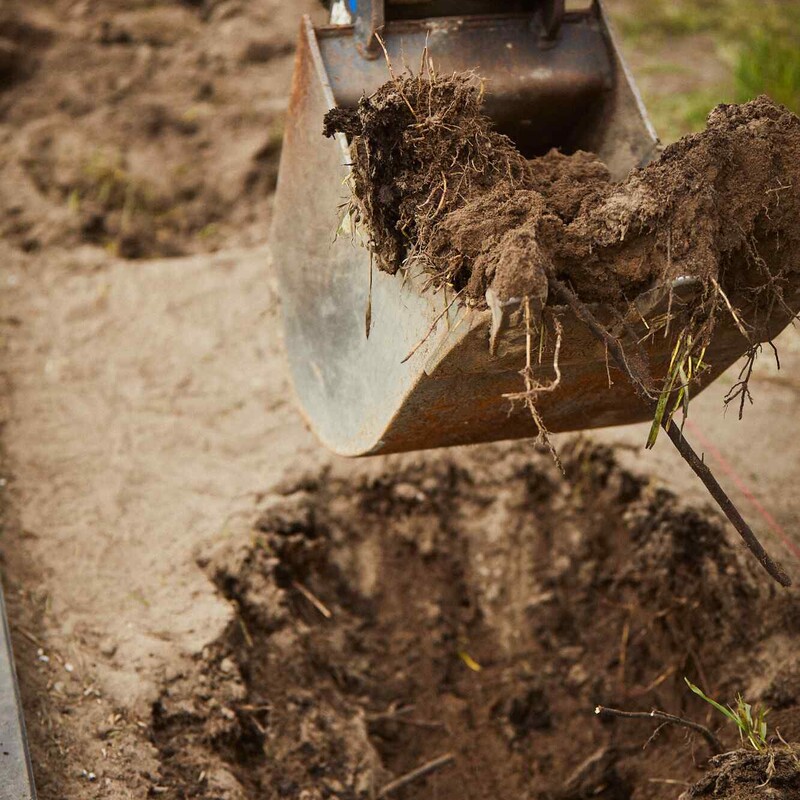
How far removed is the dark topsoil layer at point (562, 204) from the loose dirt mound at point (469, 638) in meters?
1.41

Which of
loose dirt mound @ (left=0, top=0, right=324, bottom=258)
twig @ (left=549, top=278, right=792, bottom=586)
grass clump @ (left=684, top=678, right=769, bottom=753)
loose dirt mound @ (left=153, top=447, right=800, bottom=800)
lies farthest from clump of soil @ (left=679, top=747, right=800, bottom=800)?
loose dirt mound @ (left=0, top=0, right=324, bottom=258)

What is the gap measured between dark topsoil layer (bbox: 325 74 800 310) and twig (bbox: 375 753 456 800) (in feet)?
5.44

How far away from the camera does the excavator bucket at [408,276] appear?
8.37 ft

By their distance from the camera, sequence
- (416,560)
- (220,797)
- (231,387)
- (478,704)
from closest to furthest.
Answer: (220,797), (478,704), (416,560), (231,387)

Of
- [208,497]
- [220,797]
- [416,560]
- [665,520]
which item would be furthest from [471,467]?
[220,797]

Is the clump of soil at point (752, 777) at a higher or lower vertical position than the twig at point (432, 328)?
lower

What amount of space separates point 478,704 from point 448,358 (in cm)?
171

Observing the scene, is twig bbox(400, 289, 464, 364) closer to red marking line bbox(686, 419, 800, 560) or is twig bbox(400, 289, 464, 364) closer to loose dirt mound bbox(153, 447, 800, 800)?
loose dirt mound bbox(153, 447, 800, 800)

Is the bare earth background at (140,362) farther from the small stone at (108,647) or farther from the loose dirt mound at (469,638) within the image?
the loose dirt mound at (469,638)

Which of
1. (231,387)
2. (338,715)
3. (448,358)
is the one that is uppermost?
(448,358)

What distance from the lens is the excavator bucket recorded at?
2.55 metres

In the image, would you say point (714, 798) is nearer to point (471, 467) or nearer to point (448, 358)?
point (448, 358)

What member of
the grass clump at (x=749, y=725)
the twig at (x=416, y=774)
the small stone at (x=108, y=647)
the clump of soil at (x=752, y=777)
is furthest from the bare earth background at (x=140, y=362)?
the clump of soil at (x=752, y=777)

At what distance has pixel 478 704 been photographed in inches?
140
